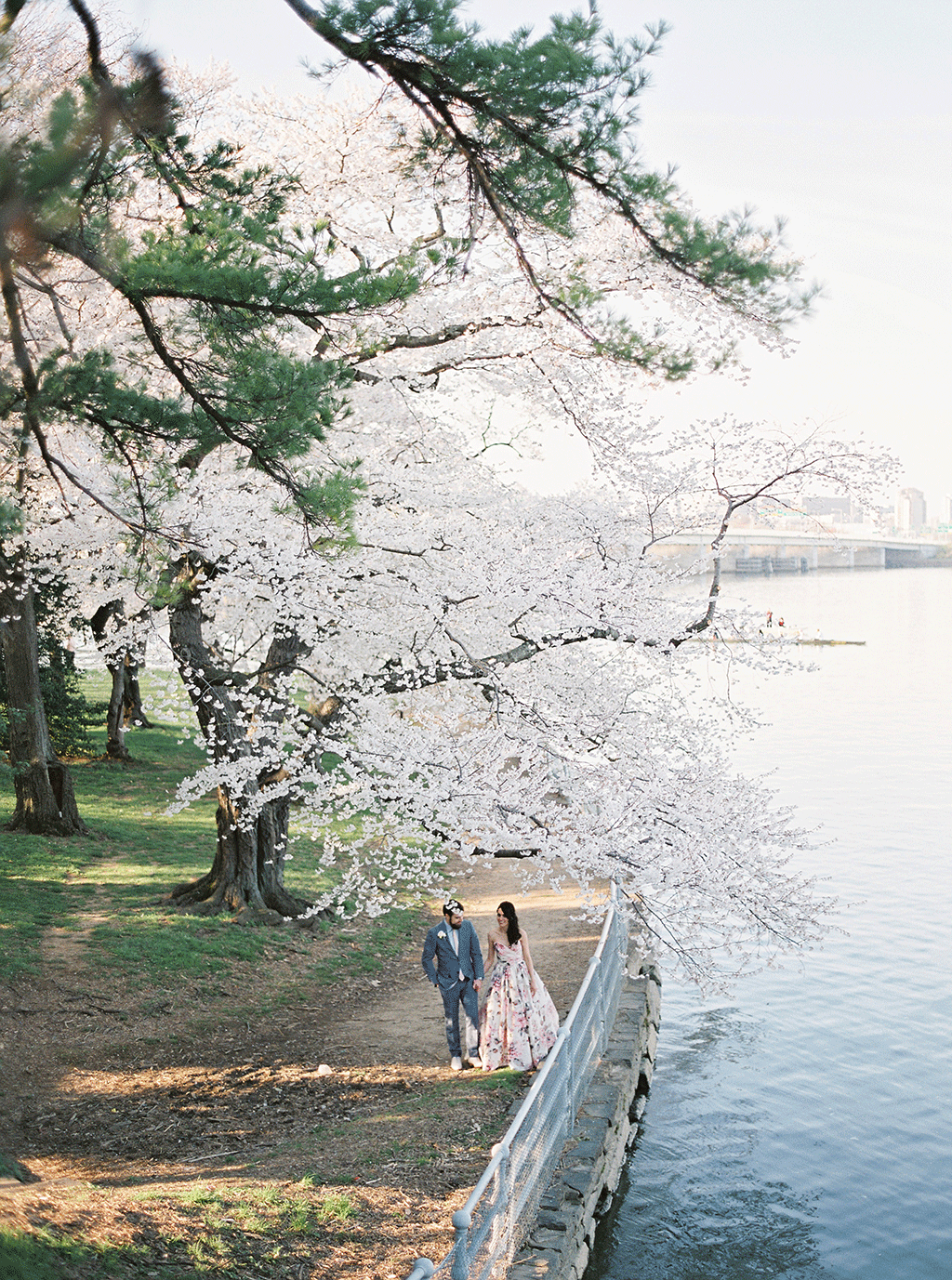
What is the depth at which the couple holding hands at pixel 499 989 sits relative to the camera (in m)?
9.00

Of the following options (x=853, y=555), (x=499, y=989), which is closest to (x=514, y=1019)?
(x=499, y=989)

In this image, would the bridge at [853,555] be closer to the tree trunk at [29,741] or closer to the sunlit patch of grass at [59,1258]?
the tree trunk at [29,741]

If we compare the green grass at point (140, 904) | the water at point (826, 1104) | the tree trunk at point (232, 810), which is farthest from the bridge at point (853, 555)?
the tree trunk at point (232, 810)

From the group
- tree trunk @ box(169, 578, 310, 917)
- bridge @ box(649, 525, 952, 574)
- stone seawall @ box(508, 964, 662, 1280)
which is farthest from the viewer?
bridge @ box(649, 525, 952, 574)

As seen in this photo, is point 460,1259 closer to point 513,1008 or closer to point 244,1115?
point 513,1008

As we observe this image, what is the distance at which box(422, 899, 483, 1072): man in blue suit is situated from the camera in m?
9.20

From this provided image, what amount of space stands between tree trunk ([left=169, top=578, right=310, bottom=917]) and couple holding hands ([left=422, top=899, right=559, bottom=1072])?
12.4ft

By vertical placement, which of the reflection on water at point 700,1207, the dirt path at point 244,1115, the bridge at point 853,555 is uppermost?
the bridge at point 853,555

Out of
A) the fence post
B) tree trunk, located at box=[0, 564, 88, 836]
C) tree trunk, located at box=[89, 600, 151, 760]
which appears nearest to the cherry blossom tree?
tree trunk, located at box=[0, 564, 88, 836]

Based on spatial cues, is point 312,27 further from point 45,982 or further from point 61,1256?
point 45,982

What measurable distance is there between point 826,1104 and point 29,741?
11.9 meters

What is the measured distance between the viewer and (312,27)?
5621mm

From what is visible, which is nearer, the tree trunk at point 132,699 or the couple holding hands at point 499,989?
the couple holding hands at point 499,989

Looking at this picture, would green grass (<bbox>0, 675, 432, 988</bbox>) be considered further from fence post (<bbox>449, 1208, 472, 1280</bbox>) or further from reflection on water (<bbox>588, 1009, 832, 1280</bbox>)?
fence post (<bbox>449, 1208, 472, 1280</bbox>)
